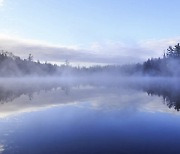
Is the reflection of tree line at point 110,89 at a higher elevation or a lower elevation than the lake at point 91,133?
lower

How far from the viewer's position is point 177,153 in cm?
1524

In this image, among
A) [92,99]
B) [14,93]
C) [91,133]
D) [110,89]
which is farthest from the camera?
[110,89]

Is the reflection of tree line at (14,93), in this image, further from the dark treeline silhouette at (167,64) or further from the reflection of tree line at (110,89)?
the dark treeline silhouette at (167,64)

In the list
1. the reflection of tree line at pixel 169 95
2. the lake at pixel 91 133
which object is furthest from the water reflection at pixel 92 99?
the lake at pixel 91 133

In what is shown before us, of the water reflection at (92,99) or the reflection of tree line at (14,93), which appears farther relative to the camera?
the reflection of tree line at (14,93)

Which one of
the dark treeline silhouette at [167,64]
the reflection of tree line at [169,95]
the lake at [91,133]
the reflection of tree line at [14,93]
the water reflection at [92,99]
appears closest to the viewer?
the lake at [91,133]

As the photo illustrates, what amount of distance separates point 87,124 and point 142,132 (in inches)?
182

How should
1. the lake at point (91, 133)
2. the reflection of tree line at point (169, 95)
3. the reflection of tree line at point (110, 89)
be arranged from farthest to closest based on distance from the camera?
the reflection of tree line at point (110, 89)
the reflection of tree line at point (169, 95)
the lake at point (91, 133)

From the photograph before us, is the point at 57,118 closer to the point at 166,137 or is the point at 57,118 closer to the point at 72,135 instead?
the point at 72,135

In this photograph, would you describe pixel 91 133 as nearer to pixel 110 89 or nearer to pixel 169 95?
pixel 169 95

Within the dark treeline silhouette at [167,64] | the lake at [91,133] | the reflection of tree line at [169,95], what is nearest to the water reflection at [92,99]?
the reflection of tree line at [169,95]

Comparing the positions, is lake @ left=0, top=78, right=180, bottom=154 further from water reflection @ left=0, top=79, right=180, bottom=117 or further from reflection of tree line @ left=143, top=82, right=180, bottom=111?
reflection of tree line @ left=143, top=82, right=180, bottom=111

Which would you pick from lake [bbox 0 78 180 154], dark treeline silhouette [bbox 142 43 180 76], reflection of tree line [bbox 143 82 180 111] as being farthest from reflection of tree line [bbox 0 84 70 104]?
dark treeline silhouette [bbox 142 43 180 76]

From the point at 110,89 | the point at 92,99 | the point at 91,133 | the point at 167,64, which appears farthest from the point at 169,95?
the point at 167,64
